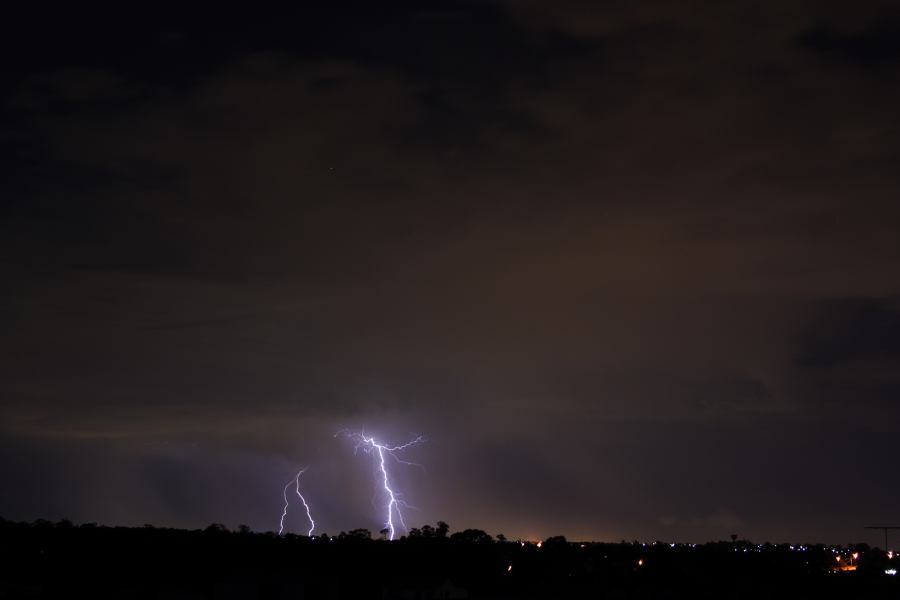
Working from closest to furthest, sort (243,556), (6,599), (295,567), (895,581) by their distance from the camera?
1. (6,599)
2. (295,567)
3. (243,556)
4. (895,581)

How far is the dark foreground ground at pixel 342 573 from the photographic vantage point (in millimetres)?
49656

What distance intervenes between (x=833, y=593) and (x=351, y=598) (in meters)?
29.6

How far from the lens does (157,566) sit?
56906mm

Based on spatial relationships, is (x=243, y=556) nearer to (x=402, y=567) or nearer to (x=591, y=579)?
(x=402, y=567)

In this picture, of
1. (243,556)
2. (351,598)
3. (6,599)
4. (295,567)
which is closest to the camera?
(6,599)

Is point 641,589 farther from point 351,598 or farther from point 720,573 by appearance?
point 351,598

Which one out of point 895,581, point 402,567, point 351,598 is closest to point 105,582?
point 351,598

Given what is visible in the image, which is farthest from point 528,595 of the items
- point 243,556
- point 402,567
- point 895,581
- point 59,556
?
point 895,581

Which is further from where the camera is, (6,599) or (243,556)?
(243,556)

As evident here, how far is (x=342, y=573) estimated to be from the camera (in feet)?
183

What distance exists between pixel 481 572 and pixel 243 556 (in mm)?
14964

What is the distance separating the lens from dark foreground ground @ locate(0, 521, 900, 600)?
49.7 metres

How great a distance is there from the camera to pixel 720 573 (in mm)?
74688

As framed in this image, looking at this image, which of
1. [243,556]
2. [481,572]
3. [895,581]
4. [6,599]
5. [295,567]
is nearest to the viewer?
[6,599]
